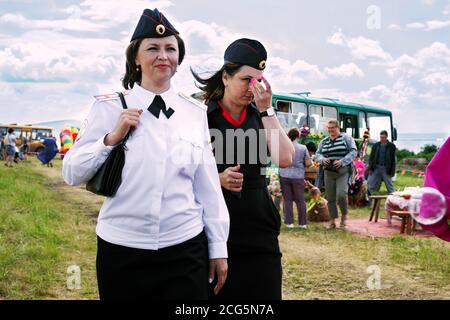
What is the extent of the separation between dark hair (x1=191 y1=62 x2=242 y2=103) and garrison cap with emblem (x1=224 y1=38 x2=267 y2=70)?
0.11ft

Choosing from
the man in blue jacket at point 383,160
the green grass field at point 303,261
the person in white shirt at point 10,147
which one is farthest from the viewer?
the person in white shirt at point 10,147

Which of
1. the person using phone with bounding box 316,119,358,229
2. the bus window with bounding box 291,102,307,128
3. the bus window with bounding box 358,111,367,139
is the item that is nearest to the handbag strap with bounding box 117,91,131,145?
the person using phone with bounding box 316,119,358,229

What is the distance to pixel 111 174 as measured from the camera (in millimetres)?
1979

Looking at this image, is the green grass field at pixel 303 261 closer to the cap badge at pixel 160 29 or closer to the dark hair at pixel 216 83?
the dark hair at pixel 216 83

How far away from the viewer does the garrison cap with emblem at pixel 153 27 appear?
6.99 ft

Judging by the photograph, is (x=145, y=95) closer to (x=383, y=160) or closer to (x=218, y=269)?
(x=218, y=269)

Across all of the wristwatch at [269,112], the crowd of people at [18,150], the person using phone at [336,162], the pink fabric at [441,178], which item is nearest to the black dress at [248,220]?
the wristwatch at [269,112]

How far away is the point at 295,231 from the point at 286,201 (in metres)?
0.54

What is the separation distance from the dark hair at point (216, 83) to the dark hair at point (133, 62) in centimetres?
49

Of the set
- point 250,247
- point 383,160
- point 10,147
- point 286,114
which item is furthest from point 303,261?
point 10,147

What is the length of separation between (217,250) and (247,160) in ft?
1.92

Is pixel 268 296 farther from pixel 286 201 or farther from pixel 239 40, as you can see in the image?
pixel 286 201

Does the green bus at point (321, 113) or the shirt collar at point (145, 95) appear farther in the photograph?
the green bus at point (321, 113)
